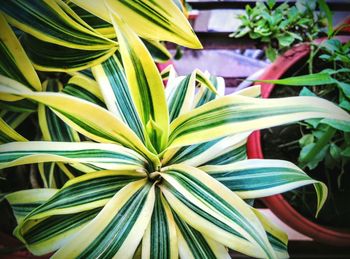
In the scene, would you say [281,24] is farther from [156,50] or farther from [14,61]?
[14,61]

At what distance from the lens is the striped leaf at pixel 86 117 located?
371mm

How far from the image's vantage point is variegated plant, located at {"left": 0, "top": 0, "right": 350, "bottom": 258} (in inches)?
14.5

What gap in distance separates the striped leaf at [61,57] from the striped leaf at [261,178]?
10.2 inches

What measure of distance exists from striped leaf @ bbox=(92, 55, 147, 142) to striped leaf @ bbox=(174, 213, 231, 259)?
153mm

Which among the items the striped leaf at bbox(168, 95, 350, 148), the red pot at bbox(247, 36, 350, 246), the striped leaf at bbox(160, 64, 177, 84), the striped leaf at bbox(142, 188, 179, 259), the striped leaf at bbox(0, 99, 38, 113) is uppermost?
the striped leaf at bbox(160, 64, 177, 84)

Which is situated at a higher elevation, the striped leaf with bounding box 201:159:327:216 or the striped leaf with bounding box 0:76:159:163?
the striped leaf with bounding box 0:76:159:163

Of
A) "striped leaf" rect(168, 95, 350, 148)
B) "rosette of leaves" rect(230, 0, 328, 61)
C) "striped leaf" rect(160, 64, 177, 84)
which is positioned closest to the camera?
"striped leaf" rect(168, 95, 350, 148)

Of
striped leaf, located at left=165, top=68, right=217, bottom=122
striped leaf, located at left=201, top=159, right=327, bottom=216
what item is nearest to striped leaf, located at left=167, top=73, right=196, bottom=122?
striped leaf, located at left=165, top=68, right=217, bottom=122

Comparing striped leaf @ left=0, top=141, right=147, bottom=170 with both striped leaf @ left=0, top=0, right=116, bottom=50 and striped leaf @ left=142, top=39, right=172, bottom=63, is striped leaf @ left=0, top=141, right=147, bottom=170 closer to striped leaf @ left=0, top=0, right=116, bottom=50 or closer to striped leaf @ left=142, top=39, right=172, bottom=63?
striped leaf @ left=0, top=0, right=116, bottom=50

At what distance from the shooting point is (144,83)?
0.42 meters

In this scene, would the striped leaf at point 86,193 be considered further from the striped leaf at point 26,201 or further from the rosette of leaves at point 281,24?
the rosette of leaves at point 281,24

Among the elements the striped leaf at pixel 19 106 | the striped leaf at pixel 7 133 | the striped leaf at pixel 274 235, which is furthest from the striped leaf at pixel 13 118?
the striped leaf at pixel 274 235

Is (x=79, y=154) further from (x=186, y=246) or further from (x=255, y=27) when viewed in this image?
(x=255, y=27)

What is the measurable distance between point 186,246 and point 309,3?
697 millimetres
